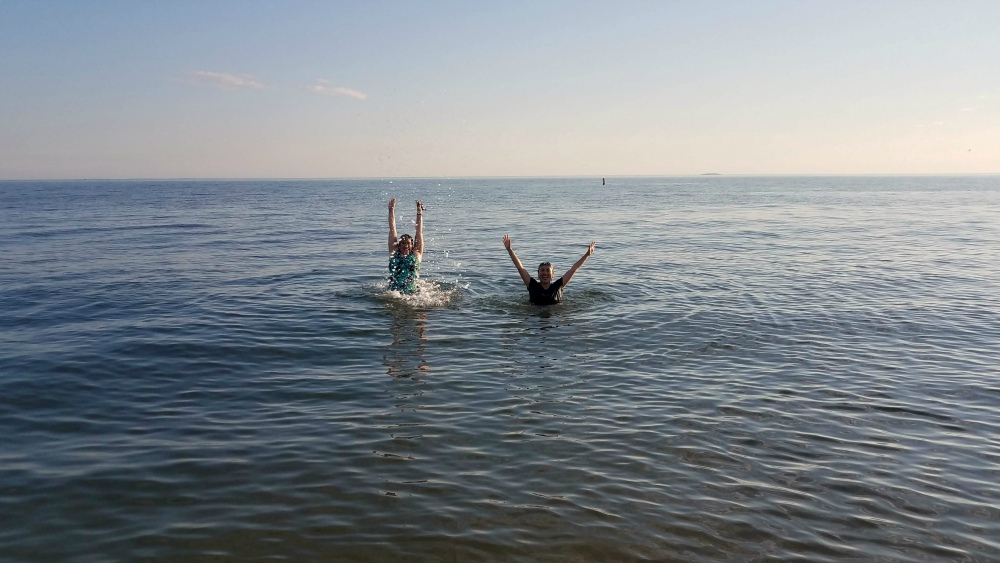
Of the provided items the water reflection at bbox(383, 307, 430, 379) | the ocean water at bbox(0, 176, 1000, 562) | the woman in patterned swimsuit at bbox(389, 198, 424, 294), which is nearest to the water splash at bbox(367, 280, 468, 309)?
Result: the ocean water at bbox(0, 176, 1000, 562)

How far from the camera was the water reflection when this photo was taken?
38.8 feet

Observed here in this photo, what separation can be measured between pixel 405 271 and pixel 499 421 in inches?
370

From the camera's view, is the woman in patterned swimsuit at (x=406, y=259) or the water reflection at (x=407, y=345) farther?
the woman in patterned swimsuit at (x=406, y=259)

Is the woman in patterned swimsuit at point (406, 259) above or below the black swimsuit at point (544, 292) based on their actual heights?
above

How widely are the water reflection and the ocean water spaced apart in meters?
0.09

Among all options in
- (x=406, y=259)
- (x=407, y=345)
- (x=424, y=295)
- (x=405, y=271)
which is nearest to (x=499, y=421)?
(x=407, y=345)

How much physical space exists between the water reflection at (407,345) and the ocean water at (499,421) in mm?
93

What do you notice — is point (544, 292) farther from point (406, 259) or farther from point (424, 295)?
point (406, 259)

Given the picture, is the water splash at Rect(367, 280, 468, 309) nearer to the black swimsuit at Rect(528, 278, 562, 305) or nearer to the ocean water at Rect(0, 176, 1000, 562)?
the ocean water at Rect(0, 176, 1000, 562)

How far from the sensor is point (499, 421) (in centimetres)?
930

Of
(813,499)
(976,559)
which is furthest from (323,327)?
(976,559)

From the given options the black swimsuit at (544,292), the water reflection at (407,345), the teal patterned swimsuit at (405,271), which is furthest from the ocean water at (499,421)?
the teal patterned swimsuit at (405,271)

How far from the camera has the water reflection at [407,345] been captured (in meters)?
11.8

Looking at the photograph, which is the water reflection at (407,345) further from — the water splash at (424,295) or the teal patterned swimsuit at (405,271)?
the teal patterned swimsuit at (405,271)
